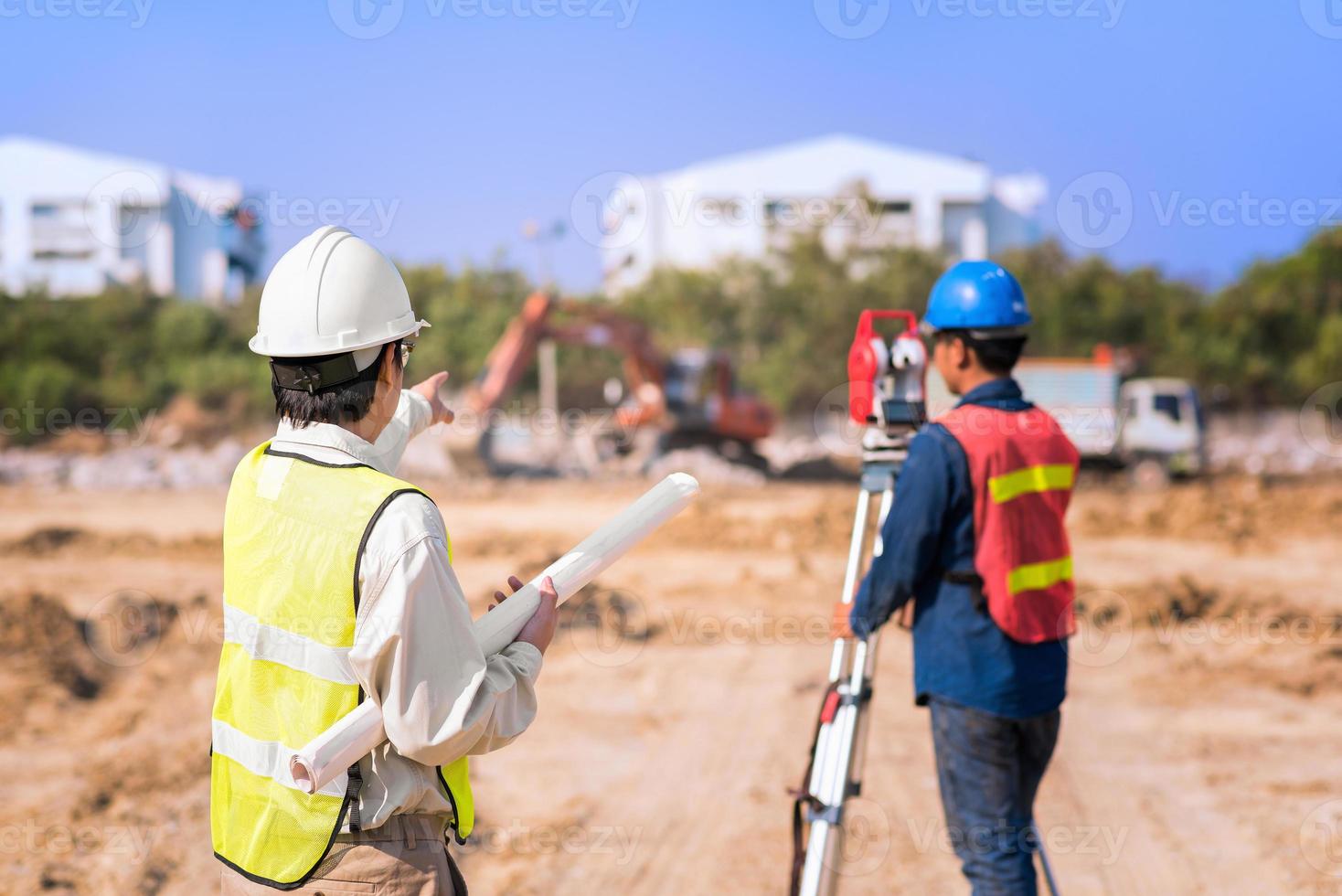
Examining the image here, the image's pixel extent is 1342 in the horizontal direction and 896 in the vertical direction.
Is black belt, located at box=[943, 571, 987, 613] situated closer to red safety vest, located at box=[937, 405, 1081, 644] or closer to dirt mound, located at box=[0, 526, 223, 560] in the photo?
red safety vest, located at box=[937, 405, 1081, 644]

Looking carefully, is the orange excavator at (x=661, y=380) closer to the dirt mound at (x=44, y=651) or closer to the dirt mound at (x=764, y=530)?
the dirt mound at (x=764, y=530)

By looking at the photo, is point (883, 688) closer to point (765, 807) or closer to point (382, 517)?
point (765, 807)

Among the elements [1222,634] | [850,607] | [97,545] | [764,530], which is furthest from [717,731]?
[97,545]

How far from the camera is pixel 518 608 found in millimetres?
1634

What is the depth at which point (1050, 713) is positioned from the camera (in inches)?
96.0

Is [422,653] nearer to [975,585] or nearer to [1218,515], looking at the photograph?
[975,585]

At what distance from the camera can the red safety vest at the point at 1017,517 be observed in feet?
7.73

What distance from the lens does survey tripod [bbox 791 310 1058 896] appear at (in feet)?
8.33

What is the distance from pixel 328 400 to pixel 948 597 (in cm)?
145

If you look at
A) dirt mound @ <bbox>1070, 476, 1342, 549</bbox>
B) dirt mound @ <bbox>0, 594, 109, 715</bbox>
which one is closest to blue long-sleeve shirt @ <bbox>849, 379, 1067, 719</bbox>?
dirt mound @ <bbox>0, 594, 109, 715</bbox>

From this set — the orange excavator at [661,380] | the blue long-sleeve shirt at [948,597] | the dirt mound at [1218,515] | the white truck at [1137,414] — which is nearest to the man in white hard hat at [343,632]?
the blue long-sleeve shirt at [948,597]

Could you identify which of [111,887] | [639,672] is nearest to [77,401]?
[639,672]

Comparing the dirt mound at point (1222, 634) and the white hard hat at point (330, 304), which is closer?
the white hard hat at point (330, 304)

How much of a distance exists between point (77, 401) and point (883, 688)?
21800 mm
